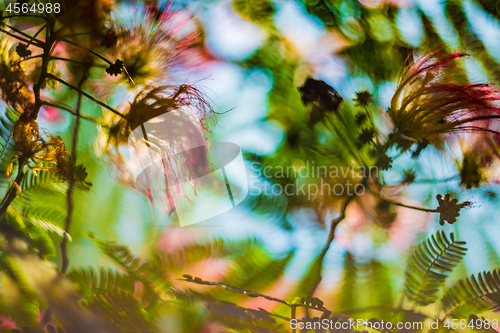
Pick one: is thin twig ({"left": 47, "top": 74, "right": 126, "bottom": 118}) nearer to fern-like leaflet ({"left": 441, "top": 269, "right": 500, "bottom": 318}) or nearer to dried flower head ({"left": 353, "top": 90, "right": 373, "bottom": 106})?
dried flower head ({"left": 353, "top": 90, "right": 373, "bottom": 106})

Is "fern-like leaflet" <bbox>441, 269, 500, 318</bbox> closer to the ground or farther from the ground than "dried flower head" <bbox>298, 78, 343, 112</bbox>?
closer to the ground

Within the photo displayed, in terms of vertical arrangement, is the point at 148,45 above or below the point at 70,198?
above

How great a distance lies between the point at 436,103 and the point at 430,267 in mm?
201

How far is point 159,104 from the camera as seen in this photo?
0.36 meters

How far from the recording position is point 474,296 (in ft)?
1.20

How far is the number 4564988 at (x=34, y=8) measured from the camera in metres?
0.37

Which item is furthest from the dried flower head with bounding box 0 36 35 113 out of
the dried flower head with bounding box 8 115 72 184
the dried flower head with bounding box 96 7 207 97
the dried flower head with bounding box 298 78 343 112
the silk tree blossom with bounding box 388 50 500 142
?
the silk tree blossom with bounding box 388 50 500 142

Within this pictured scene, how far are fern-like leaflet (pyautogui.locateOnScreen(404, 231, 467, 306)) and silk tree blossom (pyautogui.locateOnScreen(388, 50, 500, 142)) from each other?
0.13 metres

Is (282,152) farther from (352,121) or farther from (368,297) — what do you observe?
(368,297)

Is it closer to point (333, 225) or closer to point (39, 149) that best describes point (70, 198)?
point (39, 149)

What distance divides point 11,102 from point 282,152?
37 centimetres

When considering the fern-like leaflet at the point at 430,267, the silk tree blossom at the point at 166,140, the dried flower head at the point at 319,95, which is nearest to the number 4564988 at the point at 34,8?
the silk tree blossom at the point at 166,140

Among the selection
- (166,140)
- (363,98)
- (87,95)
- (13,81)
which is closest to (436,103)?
(363,98)

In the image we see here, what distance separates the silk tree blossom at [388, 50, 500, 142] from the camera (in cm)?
35
